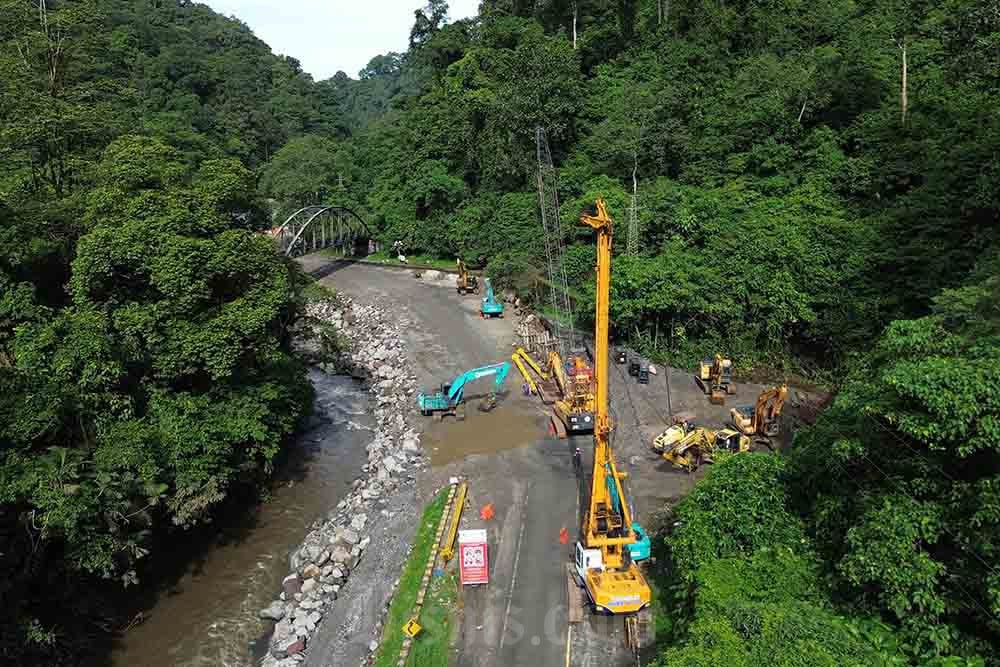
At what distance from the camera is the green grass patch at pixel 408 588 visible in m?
15.5

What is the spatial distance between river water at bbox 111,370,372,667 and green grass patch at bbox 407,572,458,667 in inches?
206

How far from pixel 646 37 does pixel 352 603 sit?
50.1 m

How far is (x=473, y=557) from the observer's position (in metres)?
17.0

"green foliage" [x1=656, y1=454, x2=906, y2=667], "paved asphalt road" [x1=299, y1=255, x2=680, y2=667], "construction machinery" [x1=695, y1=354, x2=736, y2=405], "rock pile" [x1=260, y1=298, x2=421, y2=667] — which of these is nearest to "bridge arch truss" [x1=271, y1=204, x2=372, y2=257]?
"rock pile" [x1=260, y1=298, x2=421, y2=667]

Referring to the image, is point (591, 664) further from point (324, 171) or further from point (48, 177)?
point (324, 171)

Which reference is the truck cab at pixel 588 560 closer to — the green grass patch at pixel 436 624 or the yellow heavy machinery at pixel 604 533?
the yellow heavy machinery at pixel 604 533

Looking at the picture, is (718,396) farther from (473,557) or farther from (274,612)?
(274,612)

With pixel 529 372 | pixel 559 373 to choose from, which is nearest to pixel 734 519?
pixel 559 373

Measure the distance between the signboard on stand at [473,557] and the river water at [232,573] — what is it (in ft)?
20.6

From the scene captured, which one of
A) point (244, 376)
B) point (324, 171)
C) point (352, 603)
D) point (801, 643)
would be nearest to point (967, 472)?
point (801, 643)

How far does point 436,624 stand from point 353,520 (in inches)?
259

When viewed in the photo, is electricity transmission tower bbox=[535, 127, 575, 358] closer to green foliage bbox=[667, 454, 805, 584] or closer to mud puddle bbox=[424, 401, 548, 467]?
mud puddle bbox=[424, 401, 548, 467]

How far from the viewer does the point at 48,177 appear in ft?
78.7

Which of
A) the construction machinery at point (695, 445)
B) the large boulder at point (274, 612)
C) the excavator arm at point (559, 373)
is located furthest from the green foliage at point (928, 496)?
the large boulder at point (274, 612)
